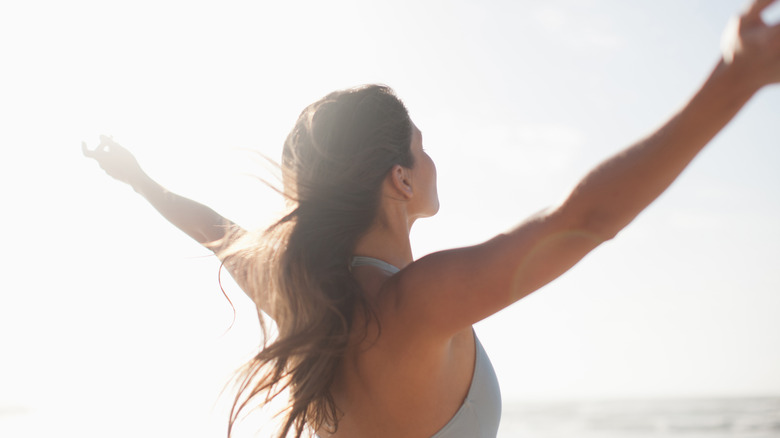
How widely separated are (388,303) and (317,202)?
43cm

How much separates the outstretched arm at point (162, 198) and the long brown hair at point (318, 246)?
2.65ft

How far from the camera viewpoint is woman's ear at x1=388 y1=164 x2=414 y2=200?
2039 millimetres

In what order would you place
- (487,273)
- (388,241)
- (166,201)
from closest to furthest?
(487,273) → (388,241) → (166,201)

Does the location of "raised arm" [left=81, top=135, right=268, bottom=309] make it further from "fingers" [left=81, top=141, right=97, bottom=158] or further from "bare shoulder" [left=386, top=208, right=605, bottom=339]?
"bare shoulder" [left=386, top=208, right=605, bottom=339]

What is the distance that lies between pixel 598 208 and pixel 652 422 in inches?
929

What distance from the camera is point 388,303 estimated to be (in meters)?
1.65

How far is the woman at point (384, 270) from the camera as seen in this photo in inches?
49.9

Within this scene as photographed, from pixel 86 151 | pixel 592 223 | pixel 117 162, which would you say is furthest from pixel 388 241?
pixel 86 151

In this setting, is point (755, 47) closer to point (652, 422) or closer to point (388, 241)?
point (388, 241)

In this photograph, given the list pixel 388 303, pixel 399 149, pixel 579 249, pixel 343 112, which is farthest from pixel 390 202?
pixel 579 249

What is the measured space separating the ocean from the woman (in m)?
18.3

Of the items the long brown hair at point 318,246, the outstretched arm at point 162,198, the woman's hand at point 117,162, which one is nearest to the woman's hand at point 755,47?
the long brown hair at point 318,246

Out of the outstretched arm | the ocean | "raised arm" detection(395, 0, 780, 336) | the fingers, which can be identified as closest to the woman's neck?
"raised arm" detection(395, 0, 780, 336)

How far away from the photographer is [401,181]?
2061 millimetres
